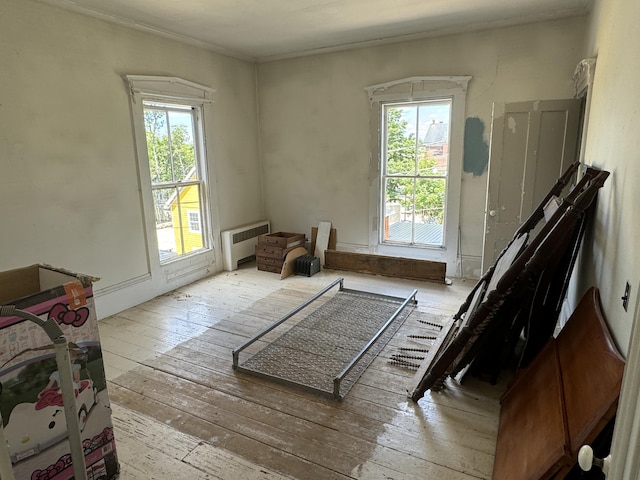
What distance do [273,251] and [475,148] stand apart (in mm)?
2742

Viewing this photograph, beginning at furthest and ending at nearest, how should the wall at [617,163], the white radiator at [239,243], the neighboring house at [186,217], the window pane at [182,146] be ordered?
1. the white radiator at [239,243]
2. the neighboring house at [186,217]
3. the window pane at [182,146]
4. the wall at [617,163]

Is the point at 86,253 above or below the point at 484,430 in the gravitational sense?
above

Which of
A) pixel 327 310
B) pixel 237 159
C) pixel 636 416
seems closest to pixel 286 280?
pixel 327 310

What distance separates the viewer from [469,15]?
3.91m

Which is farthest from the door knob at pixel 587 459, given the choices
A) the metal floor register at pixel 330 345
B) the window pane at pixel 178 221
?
the window pane at pixel 178 221

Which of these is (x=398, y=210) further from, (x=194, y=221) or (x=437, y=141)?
(x=194, y=221)

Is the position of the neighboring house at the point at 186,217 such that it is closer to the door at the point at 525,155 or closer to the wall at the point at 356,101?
the wall at the point at 356,101

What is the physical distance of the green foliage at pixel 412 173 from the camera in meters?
4.81

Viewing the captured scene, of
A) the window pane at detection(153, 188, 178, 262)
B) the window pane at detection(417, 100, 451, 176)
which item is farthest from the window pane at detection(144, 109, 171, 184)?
the window pane at detection(417, 100, 451, 176)

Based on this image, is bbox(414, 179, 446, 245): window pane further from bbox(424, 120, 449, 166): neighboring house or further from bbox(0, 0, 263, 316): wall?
bbox(0, 0, 263, 316): wall

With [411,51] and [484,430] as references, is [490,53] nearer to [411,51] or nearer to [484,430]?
[411,51]

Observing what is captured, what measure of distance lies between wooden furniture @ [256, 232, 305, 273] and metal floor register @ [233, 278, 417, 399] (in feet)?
4.05

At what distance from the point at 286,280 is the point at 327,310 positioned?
1.18m

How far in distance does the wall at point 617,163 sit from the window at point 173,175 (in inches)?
154
